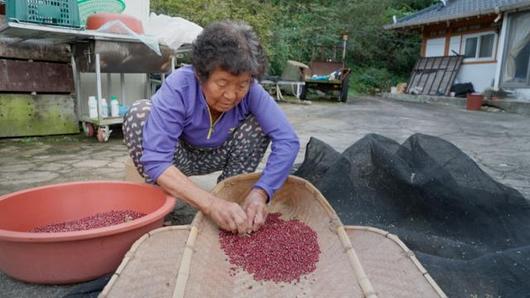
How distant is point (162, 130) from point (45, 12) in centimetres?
247

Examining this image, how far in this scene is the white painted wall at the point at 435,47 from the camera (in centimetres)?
1046

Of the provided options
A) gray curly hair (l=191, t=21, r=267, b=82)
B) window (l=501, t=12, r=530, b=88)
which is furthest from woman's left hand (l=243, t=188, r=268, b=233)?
window (l=501, t=12, r=530, b=88)

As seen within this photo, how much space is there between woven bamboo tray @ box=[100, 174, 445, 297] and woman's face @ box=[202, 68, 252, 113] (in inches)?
16.0

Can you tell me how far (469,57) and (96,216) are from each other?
10.1 metres

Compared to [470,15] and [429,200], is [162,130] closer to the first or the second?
[429,200]

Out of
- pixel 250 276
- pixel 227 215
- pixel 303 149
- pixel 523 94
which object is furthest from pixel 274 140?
pixel 523 94

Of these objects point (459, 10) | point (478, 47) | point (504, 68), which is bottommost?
point (504, 68)

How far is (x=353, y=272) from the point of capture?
3.63 feet

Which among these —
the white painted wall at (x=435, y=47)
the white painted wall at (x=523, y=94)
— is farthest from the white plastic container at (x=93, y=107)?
the white painted wall at (x=435, y=47)

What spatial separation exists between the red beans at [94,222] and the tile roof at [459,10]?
8.31 metres

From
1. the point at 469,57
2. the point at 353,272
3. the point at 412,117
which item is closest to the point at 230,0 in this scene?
the point at 412,117

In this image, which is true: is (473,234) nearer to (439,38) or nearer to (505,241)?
(505,241)

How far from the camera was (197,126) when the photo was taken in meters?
1.52

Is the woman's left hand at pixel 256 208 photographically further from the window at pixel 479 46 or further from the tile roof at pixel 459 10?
the window at pixel 479 46
